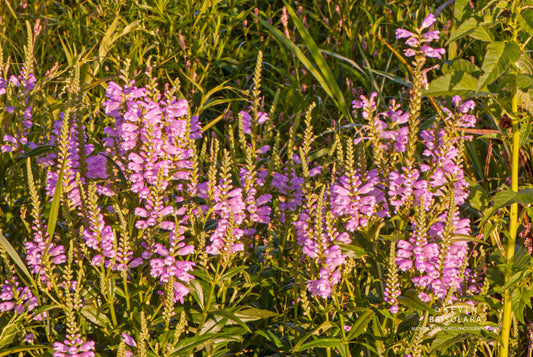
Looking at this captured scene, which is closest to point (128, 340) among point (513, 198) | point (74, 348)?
point (74, 348)

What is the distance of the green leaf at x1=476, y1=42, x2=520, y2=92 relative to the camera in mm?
1899

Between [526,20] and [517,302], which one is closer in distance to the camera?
[526,20]

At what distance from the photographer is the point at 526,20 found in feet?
6.72

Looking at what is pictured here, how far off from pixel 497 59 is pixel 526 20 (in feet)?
0.79

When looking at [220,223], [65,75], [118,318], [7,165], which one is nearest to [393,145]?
[220,223]

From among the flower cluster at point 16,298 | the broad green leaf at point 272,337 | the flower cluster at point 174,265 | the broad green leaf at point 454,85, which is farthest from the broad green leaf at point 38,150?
the broad green leaf at point 454,85

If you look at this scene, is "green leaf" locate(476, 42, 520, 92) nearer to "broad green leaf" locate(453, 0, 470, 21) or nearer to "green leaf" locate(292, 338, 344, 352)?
"broad green leaf" locate(453, 0, 470, 21)

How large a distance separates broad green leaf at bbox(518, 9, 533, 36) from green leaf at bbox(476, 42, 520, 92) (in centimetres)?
12

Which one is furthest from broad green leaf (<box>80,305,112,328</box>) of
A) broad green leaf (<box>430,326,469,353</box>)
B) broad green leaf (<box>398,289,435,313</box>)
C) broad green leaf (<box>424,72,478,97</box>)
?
broad green leaf (<box>424,72,478,97</box>)

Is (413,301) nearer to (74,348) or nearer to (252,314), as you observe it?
(252,314)

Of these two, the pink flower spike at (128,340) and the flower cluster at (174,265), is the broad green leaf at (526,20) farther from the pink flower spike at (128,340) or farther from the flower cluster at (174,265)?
the pink flower spike at (128,340)

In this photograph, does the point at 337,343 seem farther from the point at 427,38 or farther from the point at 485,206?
the point at 427,38

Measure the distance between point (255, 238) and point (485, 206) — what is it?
1.00 metres

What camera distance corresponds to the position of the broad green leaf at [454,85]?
79.8 inches
